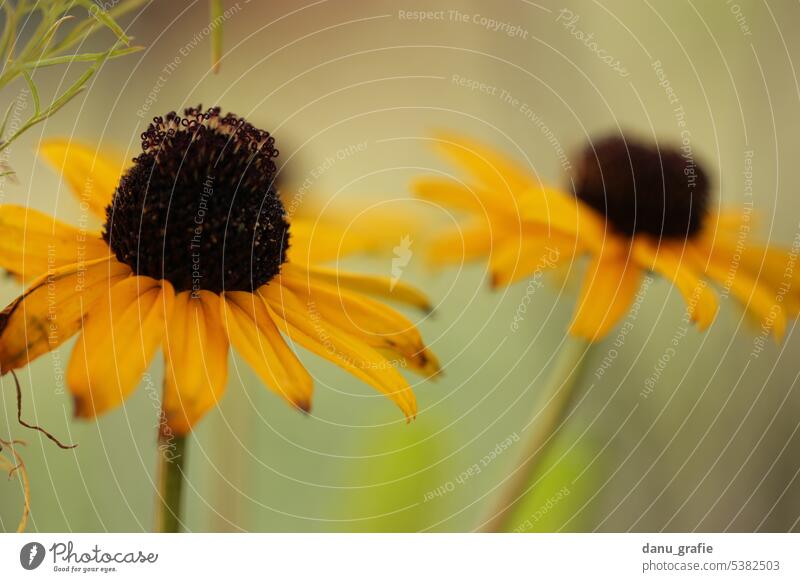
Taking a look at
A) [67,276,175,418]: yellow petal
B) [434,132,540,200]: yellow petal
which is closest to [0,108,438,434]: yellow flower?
[67,276,175,418]: yellow petal

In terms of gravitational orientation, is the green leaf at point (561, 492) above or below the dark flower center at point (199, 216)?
below

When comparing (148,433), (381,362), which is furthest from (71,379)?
(381,362)

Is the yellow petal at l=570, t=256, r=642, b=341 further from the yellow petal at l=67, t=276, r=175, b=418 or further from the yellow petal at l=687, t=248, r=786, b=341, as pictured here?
the yellow petal at l=67, t=276, r=175, b=418

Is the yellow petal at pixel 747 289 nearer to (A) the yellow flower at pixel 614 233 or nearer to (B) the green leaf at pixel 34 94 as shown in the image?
(A) the yellow flower at pixel 614 233

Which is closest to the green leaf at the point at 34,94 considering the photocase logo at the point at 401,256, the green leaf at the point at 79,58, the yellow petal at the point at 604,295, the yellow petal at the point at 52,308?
the green leaf at the point at 79,58

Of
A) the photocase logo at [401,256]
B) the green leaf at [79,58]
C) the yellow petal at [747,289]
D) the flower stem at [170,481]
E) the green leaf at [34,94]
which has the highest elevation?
the green leaf at [79,58]

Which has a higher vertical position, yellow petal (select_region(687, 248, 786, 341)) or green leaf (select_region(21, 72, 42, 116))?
green leaf (select_region(21, 72, 42, 116))
